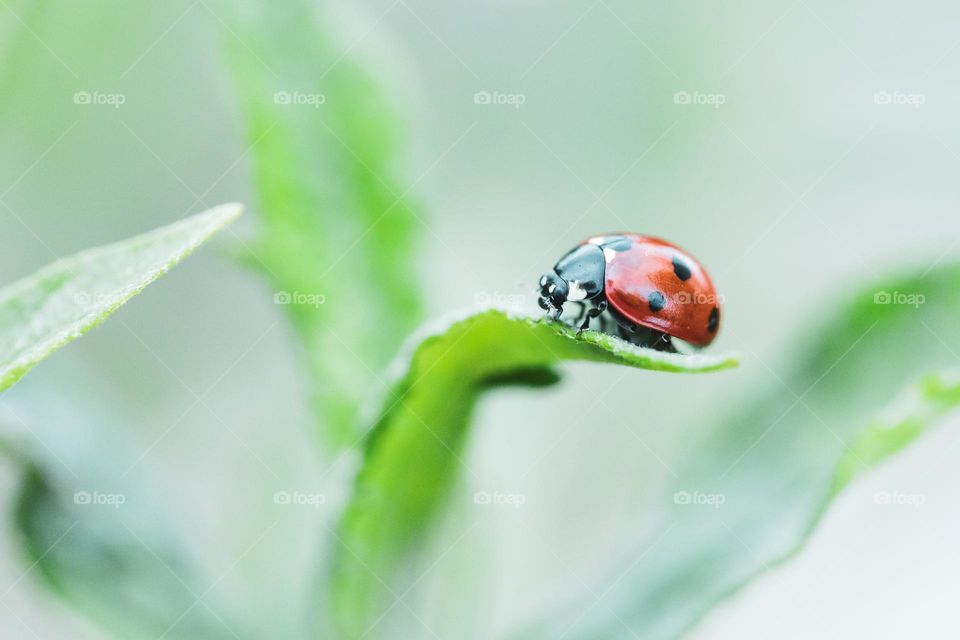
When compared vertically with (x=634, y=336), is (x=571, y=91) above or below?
above

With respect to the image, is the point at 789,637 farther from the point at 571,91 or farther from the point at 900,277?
the point at 571,91

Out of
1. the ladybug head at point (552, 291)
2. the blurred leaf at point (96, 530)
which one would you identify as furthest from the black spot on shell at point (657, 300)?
the blurred leaf at point (96, 530)

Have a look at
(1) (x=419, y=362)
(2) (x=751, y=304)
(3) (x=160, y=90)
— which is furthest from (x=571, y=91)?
(1) (x=419, y=362)

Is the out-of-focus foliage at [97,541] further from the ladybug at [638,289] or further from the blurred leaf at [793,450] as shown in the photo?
the ladybug at [638,289]

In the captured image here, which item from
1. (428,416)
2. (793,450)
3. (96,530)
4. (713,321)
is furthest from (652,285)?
(96,530)

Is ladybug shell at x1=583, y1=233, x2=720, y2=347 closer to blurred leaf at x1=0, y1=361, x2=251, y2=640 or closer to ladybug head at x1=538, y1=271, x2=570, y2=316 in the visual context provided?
ladybug head at x1=538, y1=271, x2=570, y2=316

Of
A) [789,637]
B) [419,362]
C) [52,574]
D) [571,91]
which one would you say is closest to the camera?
[419,362]
